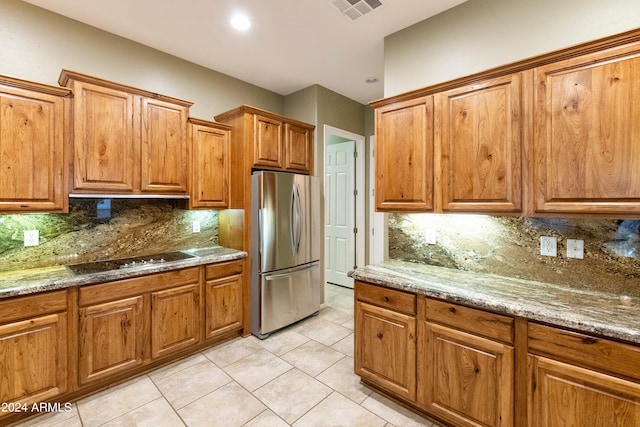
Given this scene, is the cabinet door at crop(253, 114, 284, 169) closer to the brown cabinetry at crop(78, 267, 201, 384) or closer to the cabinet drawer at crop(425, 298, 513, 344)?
the brown cabinetry at crop(78, 267, 201, 384)

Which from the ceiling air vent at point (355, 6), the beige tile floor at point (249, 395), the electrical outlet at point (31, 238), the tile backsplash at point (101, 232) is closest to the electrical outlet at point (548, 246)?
the beige tile floor at point (249, 395)

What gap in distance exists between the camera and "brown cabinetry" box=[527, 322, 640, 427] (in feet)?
4.08

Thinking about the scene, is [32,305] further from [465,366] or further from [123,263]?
[465,366]

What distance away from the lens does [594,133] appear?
153cm

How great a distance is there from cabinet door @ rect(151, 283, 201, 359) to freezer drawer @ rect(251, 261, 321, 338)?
637mm

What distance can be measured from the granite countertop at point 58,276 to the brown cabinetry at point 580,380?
2639mm

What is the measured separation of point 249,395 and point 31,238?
7.09ft

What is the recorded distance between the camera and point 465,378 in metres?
1.70

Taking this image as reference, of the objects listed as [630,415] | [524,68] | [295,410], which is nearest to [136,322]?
[295,410]

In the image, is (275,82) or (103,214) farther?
(275,82)

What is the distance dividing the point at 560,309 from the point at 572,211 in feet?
1.82

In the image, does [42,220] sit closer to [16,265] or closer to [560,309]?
[16,265]

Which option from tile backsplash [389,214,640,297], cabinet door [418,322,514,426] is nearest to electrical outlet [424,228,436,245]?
tile backsplash [389,214,640,297]

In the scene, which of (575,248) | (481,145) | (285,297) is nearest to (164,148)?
(285,297)
